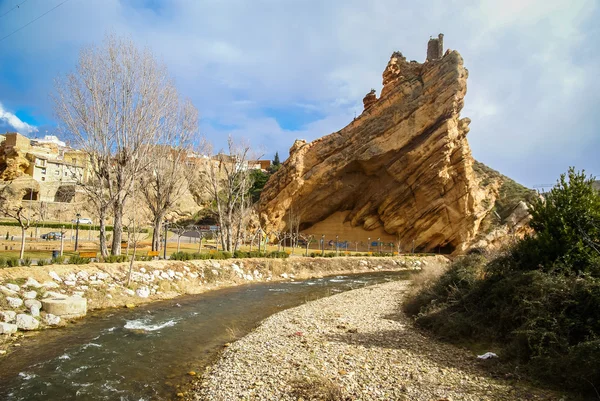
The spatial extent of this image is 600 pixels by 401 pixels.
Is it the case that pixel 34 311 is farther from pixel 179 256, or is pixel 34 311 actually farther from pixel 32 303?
pixel 179 256

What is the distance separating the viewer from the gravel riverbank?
21.3 feet

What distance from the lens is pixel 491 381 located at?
698 cm

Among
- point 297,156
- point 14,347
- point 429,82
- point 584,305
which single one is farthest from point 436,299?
point 429,82

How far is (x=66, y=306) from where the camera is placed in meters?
12.0

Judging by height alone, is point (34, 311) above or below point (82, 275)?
below

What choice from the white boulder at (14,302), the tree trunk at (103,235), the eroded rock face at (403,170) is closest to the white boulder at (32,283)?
the white boulder at (14,302)

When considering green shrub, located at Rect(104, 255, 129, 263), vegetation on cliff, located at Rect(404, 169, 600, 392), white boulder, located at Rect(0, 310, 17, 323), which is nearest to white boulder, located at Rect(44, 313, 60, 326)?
white boulder, located at Rect(0, 310, 17, 323)

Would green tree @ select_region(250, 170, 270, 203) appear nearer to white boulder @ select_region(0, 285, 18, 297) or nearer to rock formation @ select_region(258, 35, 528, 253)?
rock formation @ select_region(258, 35, 528, 253)

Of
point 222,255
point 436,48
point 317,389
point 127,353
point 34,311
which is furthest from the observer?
point 436,48

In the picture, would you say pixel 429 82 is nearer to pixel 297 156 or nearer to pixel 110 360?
pixel 297 156

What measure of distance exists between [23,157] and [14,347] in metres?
70.1

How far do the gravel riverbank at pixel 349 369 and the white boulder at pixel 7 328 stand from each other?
640cm

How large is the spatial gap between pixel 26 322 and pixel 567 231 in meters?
16.1

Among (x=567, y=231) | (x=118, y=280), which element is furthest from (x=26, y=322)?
(x=567, y=231)
